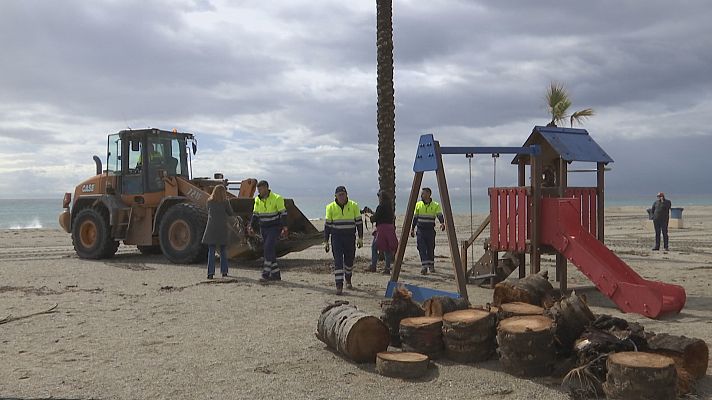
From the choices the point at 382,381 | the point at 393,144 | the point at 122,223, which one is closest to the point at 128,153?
the point at 122,223

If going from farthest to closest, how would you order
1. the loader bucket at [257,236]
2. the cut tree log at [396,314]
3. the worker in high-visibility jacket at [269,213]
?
1. the loader bucket at [257,236]
2. the worker in high-visibility jacket at [269,213]
3. the cut tree log at [396,314]

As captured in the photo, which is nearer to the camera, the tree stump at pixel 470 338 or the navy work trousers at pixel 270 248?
the tree stump at pixel 470 338

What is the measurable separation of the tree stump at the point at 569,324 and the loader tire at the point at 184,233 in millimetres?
9323

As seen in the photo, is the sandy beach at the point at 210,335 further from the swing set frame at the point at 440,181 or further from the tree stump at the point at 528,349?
the swing set frame at the point at 440,181

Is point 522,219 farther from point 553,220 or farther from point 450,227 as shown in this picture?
point 450,227

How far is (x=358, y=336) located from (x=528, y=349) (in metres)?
1.52

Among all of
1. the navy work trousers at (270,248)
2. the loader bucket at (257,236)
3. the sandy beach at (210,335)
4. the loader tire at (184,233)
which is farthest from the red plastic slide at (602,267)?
the loader tire at (184,233)

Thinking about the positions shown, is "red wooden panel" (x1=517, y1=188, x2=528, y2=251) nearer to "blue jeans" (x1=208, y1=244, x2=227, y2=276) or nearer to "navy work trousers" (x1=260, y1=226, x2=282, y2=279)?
"navy work trousers" (x1=260, y1=226, x2=282, y2=279)

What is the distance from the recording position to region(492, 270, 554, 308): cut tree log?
7.25 metres

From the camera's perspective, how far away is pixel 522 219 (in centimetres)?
978

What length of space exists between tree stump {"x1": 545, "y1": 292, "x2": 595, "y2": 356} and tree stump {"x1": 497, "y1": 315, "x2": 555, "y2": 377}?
25cm

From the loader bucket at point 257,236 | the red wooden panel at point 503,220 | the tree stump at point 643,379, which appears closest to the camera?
the tree stump at point 643,379

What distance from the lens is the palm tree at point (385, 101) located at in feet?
45.0

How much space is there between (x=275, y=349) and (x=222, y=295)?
12.3 feet
